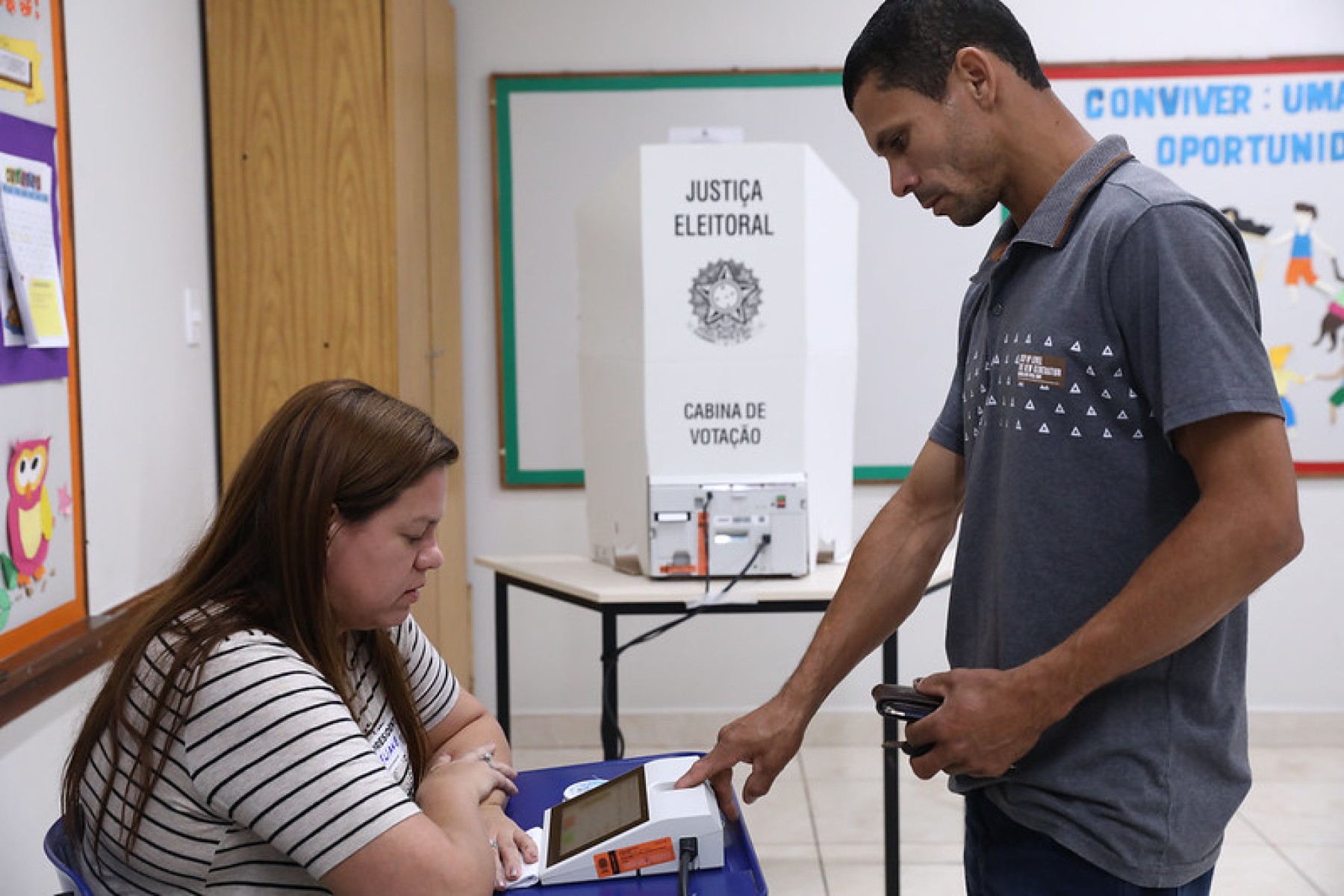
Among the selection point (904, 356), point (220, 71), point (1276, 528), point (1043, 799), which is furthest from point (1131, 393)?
point (904, 356)

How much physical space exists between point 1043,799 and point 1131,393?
381 mm

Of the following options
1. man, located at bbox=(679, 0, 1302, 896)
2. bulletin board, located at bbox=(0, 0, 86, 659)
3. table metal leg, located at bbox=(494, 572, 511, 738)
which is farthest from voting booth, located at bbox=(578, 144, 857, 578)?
man, located at bbox=(679, 0, 1302, 896)

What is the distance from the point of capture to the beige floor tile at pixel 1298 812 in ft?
9.70

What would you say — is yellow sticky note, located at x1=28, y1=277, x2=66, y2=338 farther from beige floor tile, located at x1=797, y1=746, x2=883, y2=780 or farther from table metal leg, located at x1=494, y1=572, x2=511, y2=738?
beige floor tile, located at x1=797, y1=746, x2=883, y2=780

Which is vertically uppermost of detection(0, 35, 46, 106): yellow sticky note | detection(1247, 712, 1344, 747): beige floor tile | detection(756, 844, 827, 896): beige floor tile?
detection(0, 35, 46, 106): yellow sticky note

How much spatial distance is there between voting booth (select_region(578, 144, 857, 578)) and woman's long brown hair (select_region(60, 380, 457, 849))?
1.22 metres

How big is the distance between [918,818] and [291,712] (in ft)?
7.93

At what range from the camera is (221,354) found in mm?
2836

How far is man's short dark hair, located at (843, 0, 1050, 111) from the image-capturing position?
46.3 inches

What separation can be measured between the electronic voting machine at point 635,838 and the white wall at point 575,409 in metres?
2.55

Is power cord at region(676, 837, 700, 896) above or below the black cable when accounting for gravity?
below

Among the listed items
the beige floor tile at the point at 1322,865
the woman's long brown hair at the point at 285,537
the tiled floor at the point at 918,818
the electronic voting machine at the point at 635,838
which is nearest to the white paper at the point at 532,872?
the electronic voting machine at the point at 635,838

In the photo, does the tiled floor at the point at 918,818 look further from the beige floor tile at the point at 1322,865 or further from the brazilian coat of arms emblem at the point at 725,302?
the brazilian coat of arms emblem at the point at 725,302

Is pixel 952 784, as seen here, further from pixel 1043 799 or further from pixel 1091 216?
pixel 1091 216
